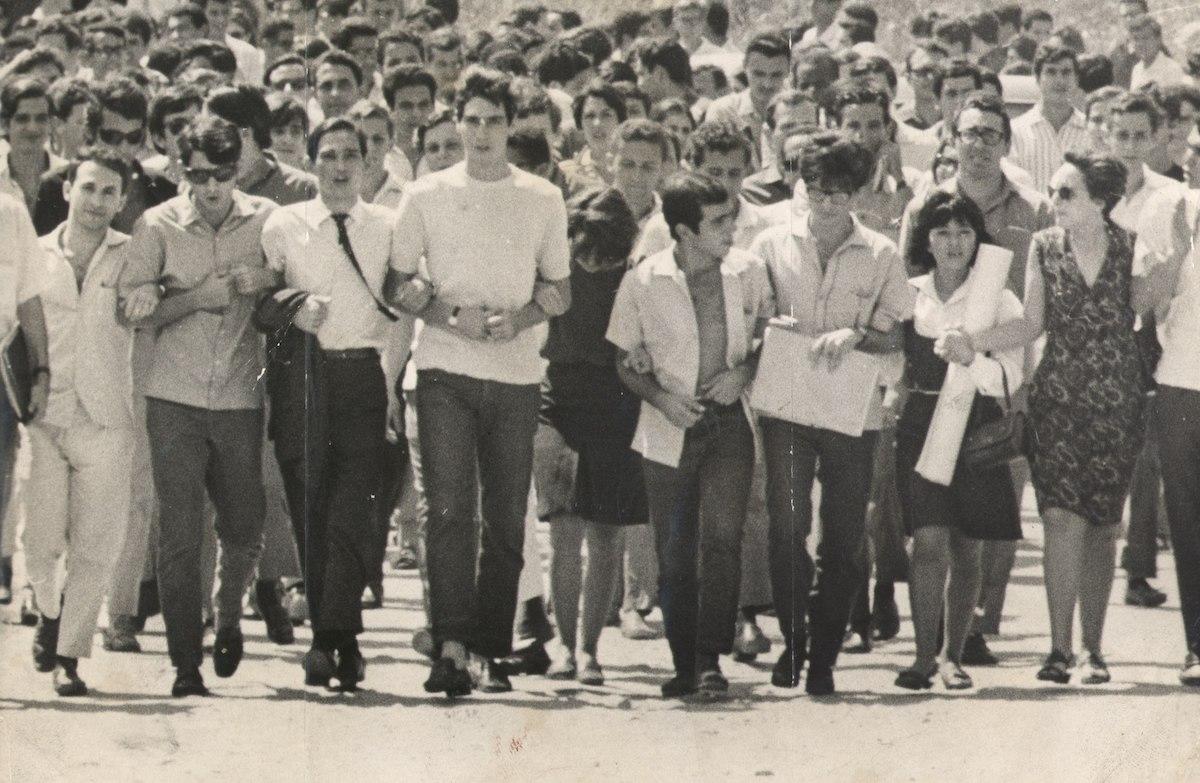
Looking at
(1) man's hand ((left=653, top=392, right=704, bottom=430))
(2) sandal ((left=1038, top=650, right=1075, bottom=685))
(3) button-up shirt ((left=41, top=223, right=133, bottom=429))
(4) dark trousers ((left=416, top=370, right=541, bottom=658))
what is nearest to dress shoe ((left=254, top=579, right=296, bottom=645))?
(4) dark trousers ((left=416, top=370, right=541, bottom=658))

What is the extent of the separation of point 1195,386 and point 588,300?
208cm

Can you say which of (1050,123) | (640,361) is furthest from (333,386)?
(1050,123)

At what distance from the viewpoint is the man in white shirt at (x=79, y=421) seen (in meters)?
9.15

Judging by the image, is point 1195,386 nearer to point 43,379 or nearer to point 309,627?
point 309,627

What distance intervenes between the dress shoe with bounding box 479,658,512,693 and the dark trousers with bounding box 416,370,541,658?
0.14ft

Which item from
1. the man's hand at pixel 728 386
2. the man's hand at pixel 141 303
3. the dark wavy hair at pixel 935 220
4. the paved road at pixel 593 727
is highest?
the dark wavy hair at pixel 935 220

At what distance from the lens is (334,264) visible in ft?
30.4

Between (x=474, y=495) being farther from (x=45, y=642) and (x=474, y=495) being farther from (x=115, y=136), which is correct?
(x=115, y=136)

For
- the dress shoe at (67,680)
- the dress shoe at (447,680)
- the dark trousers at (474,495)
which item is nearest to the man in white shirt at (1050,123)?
the dark trousers at (474,495)

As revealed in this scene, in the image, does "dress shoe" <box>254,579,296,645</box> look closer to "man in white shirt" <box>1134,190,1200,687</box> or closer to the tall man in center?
the tall man in center

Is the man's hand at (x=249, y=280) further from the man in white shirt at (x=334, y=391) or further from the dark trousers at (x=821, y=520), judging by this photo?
the dark trousers at (x=821, y=520)

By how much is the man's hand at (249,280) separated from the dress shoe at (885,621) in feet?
8.44

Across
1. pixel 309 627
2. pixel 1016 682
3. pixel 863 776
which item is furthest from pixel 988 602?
pixel 309 627

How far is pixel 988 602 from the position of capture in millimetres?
9953
